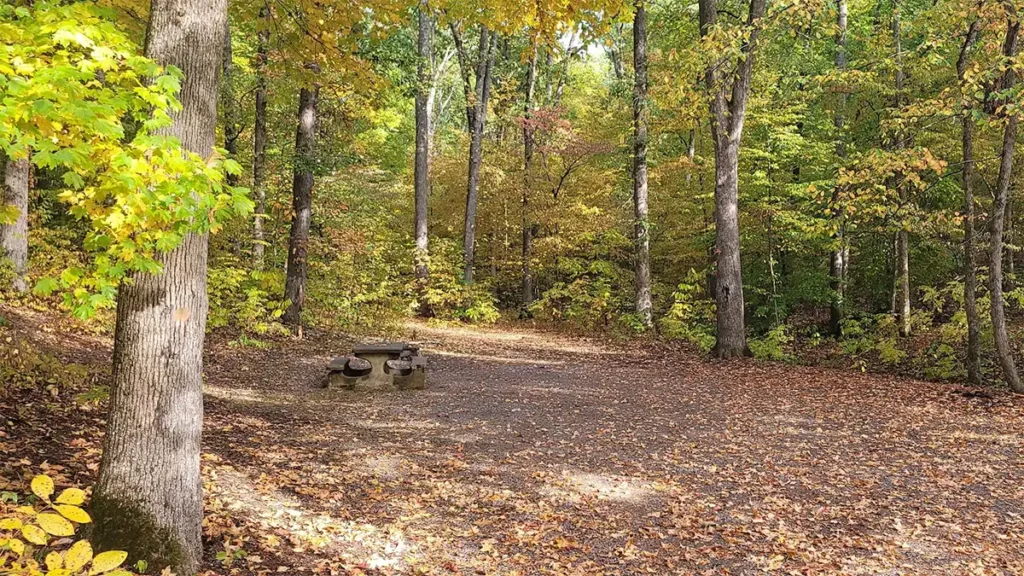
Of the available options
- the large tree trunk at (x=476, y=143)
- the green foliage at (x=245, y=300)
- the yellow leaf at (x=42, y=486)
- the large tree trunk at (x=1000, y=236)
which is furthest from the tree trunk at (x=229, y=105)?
the large tree trunk at (x=1000, y=236)

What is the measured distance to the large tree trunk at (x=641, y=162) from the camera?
15555 millimetres

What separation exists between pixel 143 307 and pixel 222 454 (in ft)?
8.10

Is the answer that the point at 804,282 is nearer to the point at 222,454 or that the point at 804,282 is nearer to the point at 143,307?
the point at 222,454

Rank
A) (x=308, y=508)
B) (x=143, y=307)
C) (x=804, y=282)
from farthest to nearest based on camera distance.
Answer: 1. (x=804, y=282)
2. (x=308, y=508)
3. (x=143, y=307)

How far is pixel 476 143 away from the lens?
20094 millimetres

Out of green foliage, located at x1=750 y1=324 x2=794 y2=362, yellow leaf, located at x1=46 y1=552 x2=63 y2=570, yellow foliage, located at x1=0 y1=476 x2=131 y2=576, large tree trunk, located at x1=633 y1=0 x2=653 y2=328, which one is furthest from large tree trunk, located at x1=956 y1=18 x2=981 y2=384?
yellow leaf, located at x1=46 y1=552 x2=63 y2=570

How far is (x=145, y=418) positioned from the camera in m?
3.21

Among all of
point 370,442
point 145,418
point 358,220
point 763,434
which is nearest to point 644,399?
point 763,434

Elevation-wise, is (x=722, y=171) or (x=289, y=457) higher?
(x=722, y=171)

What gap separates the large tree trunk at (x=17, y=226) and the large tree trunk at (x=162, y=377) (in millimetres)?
7339

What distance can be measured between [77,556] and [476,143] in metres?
18.8

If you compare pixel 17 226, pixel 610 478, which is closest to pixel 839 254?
pixel 610 478

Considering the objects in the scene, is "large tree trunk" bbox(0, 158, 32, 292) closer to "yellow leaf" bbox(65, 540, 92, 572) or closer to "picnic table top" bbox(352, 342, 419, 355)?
"picnic table top" bbox(352, 342, 419, 355)

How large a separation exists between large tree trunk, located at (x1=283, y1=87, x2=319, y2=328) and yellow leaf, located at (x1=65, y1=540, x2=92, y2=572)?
33.7ft
